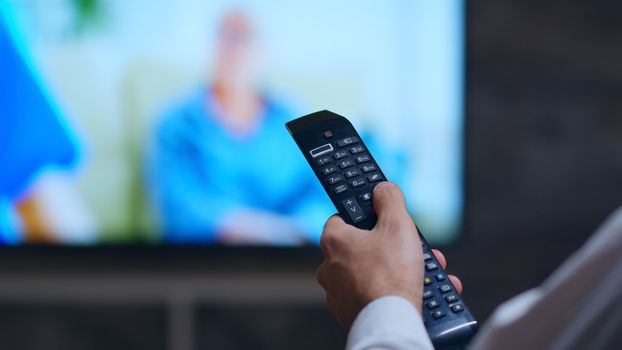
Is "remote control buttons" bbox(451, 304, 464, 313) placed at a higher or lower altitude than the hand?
lower

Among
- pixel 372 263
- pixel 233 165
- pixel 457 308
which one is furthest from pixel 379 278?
pixel 233 165

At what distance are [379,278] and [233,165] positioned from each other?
3.74ft

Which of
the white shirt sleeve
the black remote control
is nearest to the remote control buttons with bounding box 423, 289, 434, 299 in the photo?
the black remote control

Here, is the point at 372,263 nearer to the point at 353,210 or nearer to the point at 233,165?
the point at 353,210

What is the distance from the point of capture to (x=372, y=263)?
67cm

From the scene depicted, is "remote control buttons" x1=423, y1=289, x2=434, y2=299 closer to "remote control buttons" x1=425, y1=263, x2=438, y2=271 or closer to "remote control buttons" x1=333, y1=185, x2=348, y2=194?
"remote control buttons" x1=425, y1=263, x2=438, y2=271

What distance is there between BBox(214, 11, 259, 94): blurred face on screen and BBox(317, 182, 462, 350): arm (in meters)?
1.04

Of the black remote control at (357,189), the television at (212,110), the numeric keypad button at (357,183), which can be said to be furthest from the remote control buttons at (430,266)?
the television at (212,110)

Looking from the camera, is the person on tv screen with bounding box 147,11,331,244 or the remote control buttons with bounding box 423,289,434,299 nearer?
the remote control buttons with bounding box 423,289,434,299

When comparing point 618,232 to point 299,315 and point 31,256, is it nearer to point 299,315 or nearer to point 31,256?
point 299,315

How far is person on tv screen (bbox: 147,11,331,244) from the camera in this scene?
1.75 meters

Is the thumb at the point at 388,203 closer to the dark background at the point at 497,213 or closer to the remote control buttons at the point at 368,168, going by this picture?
the remote control buttons at the point at 368,168

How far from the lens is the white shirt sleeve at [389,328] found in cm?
56

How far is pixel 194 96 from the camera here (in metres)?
1.75
